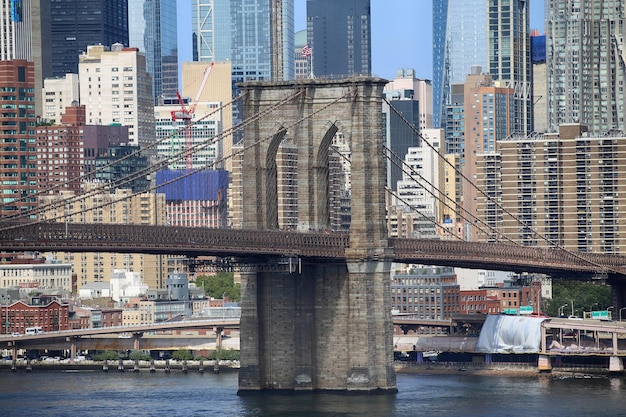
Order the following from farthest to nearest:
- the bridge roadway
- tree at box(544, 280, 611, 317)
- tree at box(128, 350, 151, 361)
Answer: tree at box(544, 280, 611, 317) → tree at box(128, 350, 151, 361) → the bridge roadway

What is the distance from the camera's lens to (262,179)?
425 feet

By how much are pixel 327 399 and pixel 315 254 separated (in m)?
7.27

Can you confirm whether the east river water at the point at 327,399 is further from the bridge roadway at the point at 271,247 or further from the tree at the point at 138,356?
the tree at the point at 138,356

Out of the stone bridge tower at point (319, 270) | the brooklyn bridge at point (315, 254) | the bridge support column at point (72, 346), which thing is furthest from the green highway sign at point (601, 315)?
the bridge support column at point (72, 346)

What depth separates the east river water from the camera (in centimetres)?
12019

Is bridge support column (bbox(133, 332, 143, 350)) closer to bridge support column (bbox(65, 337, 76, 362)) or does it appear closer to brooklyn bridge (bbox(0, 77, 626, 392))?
bridge support column (bbox(65, 337, 76, 362))

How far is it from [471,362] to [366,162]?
30.9 meters

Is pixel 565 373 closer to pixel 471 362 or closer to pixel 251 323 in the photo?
pixel 471 362

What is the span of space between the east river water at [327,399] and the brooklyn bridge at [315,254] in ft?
6.61

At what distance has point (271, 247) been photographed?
124m

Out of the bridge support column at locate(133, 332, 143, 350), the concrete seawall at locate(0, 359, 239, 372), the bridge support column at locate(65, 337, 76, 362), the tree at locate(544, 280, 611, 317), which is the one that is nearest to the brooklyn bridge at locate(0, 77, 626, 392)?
the concrete seawall at locate(0, 359, 239, 372)

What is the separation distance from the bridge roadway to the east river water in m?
6.76

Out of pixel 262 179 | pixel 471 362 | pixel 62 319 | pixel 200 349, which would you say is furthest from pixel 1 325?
pixel 262 179

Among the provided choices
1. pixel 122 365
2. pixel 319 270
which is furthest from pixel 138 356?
pixel 319 270
